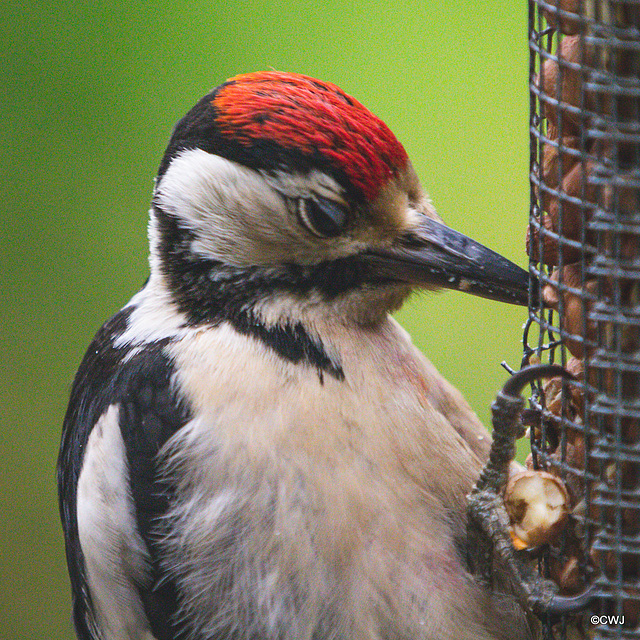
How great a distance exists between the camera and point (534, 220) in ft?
6.55

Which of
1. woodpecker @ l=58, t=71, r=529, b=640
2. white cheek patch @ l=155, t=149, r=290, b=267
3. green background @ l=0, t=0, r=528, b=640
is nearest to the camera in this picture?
woodpecker @ l=58, t=71, r=529, b=640

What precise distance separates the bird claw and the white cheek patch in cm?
58

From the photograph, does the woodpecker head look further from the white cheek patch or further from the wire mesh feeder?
the wire mesh feeder

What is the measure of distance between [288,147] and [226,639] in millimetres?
1006

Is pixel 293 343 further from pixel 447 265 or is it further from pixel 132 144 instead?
pixel 132 144

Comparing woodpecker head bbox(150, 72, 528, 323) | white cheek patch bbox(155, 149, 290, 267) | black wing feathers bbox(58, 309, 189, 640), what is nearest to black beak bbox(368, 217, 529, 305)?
woodpecker head bbox(150, 72, 528, 323)

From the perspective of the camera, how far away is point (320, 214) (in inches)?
85.4

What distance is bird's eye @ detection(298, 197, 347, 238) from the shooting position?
216 centimetres

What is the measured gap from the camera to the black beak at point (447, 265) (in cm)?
217

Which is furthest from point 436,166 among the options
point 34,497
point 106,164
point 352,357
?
point 352,357

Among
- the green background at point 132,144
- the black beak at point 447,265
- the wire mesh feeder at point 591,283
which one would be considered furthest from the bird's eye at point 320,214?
the green background at point 132,144

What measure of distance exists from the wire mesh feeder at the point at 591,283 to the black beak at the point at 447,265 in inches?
4.7

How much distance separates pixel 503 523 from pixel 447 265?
1.75 ft

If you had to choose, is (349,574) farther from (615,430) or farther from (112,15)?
(112,15)
